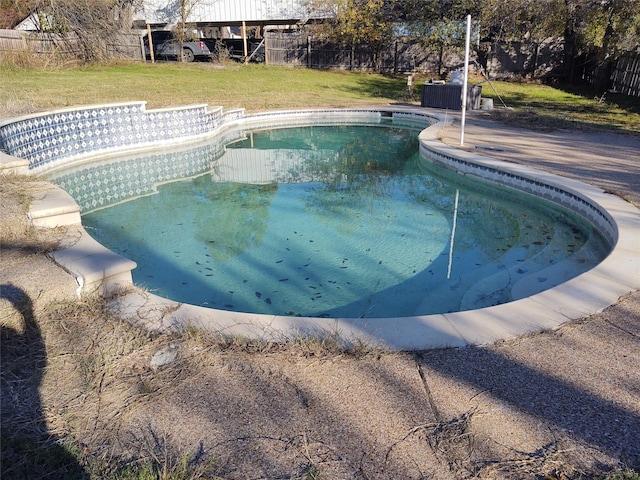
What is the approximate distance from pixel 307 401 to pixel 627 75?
62.8 feet

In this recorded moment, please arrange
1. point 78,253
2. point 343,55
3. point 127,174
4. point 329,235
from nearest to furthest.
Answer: point 78,253
point 329,235
point 127,174
point 343,55

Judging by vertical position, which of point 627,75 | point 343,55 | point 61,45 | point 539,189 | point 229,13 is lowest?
point 539,189

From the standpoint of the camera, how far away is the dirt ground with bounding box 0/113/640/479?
1919 mm

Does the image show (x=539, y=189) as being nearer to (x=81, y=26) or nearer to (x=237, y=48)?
(x=81, y=26)

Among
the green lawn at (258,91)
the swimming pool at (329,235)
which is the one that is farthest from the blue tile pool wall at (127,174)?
the green lawn at (258,91)

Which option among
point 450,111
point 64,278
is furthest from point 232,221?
point 450,111

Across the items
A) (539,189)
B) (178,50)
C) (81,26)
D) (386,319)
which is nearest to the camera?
(386,319)

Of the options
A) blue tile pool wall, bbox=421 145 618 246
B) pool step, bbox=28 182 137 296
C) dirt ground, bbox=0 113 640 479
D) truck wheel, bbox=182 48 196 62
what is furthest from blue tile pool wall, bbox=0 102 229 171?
truck wheel, bbox=182 48 196 62

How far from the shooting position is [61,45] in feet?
57.5

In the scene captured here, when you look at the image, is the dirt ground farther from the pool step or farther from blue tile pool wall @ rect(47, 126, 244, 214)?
blue tile pool wall @ rect(47, 126, 244, 214)

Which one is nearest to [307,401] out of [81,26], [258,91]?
[258,91]

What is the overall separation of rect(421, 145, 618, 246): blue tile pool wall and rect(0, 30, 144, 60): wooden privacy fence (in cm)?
1444

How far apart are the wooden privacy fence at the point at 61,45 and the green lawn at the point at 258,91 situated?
0.80 metres

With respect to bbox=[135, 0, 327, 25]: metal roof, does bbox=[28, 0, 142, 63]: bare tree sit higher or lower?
lower
